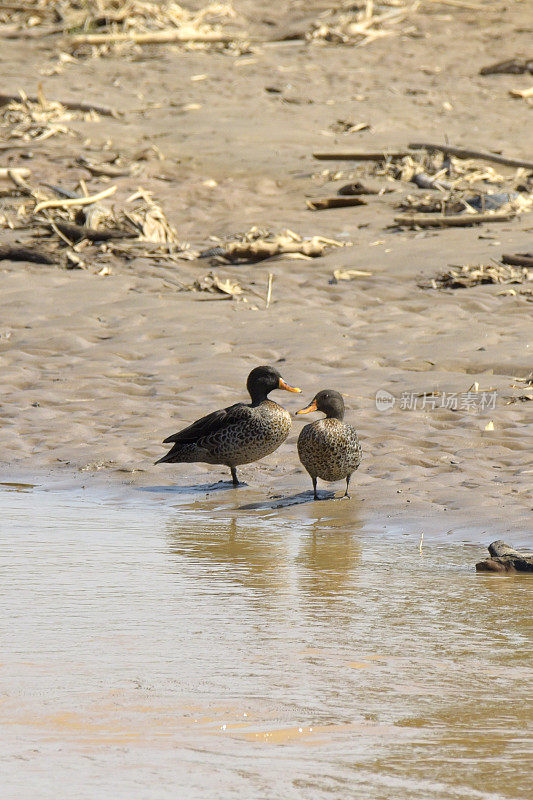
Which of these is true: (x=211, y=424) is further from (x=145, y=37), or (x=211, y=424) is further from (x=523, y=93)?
(x=145, y=37)

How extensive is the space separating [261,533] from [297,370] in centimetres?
329

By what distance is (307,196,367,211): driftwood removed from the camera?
47.9 ft

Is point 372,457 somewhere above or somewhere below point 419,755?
below

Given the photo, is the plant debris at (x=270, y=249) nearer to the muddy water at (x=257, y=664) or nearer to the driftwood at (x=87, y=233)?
the driftwood at (x=87, y=233)

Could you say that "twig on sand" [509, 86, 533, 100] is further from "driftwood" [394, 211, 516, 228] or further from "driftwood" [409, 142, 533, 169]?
"driftwood" [394, 211, 516, 228]

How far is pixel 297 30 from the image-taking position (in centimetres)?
2397

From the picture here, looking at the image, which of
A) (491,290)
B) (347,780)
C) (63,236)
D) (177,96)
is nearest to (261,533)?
(347,780)

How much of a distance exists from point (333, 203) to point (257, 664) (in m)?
11.0

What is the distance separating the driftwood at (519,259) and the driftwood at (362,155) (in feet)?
14.4

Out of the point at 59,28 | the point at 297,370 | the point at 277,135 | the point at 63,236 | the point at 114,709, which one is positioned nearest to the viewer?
the point at 114,709

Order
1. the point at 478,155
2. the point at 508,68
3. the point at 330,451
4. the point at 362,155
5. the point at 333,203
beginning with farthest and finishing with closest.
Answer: the point at 508,68 < the point at 362,155 < the point at 478,155 < the point at 333,203 < the point at 330,451

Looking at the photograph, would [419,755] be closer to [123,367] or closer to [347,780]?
[347,780]

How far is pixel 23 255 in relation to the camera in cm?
1281

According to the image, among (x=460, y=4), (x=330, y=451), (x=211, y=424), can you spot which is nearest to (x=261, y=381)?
(x=211, y=424)
